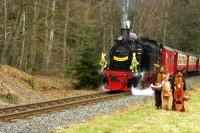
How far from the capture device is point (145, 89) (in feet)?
96.4

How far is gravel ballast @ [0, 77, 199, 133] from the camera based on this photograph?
12.8 metres

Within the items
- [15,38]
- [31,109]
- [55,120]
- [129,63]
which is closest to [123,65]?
[129,63]

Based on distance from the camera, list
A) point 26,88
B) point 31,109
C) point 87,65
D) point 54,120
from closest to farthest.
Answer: point 54,120
point 31,109
point 26,88
point 87,65

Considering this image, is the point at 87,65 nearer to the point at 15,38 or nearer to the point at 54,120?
the point at 15,38

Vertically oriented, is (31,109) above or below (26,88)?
above

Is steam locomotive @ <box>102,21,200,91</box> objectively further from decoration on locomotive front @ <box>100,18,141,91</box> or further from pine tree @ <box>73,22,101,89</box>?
pine tree @ <box>73,22,101,89</box>

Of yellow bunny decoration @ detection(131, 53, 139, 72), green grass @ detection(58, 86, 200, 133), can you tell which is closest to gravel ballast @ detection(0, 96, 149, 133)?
green grass @ detection(58, 86, 200, 133)

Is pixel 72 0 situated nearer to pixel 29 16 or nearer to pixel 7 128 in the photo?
pixel 29 16

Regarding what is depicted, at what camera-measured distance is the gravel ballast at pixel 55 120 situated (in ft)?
42.1

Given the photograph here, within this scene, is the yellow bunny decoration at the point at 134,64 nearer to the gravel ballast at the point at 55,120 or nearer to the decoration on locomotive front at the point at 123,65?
the decoration on locomotive front at the point at 123,65

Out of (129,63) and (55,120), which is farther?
(129,63)

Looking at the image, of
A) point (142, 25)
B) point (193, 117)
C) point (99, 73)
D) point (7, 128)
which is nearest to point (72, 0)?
point (99, 73)

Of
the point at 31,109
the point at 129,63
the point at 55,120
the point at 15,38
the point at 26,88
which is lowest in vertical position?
the point at 26,88

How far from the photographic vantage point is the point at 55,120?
14.8 m
